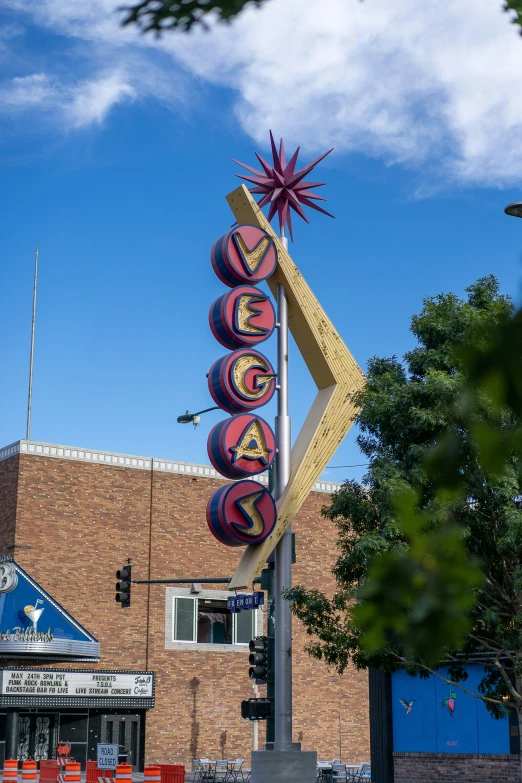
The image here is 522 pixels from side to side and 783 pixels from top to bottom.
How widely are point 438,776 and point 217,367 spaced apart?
38.5ft

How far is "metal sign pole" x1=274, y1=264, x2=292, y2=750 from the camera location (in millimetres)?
20625

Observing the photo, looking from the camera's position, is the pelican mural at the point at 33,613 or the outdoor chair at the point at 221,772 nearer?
the pelican mural at the point at 33,613

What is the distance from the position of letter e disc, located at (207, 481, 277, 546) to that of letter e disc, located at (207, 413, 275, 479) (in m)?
0.40

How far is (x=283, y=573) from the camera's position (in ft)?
71.1

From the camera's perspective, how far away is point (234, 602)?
A: 72.2ft

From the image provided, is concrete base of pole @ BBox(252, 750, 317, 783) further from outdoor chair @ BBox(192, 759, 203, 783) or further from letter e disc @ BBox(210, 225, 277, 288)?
outdoor chair @ BBox(192, 759, 203, 783)

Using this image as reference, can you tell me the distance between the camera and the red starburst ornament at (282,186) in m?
25.8

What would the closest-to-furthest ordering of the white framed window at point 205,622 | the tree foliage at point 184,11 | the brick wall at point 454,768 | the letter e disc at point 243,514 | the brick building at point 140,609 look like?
the tree foliage at point 184,11, the letter e disc at point 243,514, the brick wall at point 454,768, the brick building at point 140,609, the white framed window at point 205,622

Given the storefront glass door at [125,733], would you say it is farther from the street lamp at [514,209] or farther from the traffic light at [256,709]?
the street lamp at [514,209]

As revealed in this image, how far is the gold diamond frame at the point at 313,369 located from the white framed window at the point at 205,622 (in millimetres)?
16260

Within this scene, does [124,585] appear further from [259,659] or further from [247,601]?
[259,659]

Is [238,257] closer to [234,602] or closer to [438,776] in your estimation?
[234,602]

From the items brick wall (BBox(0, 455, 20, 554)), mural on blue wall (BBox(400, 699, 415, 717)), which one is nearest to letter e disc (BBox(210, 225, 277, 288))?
mural on blue wall (BBox(400, 699, 415, 717))

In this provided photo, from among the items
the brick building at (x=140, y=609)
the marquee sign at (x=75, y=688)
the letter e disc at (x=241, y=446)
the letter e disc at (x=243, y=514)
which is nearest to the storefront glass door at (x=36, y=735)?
the brick building at (x=140, y=609)
